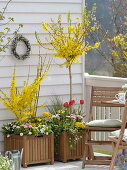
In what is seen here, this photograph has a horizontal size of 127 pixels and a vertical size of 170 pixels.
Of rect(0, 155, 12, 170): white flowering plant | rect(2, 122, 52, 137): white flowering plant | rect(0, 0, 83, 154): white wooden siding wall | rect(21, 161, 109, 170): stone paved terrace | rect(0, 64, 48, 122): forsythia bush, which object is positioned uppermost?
rect(0, 0, 83, 154): white wooden siding wall

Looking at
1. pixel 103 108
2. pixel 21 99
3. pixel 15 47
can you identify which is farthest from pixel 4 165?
pixel 103 108

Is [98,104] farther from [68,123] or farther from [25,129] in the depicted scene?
[25,129]

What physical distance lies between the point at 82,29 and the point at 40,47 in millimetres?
573

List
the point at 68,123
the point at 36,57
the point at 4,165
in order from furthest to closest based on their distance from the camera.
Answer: the point at 36,57 → the point at 68,123 → the point at 4,165

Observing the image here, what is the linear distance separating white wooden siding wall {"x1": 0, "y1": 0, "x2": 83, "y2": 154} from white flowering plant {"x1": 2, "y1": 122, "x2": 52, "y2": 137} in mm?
198

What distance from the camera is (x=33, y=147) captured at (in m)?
6.84

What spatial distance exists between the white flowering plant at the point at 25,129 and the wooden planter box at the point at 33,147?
0.16ft

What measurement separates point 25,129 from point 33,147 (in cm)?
23

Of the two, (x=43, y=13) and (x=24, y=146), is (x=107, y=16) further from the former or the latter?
(x=24, y=146)

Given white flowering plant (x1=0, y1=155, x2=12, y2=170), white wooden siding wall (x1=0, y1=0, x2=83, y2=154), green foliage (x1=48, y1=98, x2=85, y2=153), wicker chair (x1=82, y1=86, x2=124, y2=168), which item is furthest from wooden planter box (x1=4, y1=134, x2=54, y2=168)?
white flowering plant (x1=0, y1=155, x2=12, y2=170)

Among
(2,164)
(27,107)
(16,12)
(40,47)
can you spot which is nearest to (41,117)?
(27,107)

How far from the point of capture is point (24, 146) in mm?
6766

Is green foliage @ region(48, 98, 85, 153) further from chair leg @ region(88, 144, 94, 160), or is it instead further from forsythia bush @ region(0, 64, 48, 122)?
forsythia bush @ region(0, 64, 48, 122)

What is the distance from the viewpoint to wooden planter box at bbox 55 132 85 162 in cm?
701
